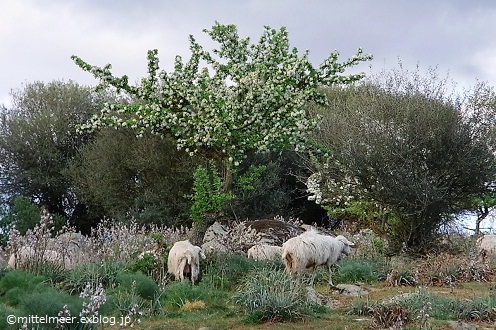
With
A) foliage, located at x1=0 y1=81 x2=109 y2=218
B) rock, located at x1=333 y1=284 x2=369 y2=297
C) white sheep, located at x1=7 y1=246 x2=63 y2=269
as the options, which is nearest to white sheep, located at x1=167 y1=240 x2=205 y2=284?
white sheep, located at x1=7 y1=246 x2=63 y2=269

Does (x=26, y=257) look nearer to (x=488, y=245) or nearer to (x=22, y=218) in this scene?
(x=22, y=218)

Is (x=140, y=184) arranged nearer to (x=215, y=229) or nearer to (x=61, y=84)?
(x=215, y=229)

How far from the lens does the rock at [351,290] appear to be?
29.7ft

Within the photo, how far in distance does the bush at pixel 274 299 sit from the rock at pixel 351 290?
179cm

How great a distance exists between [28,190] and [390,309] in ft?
60.3

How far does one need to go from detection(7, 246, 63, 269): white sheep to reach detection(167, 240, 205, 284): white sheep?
1.77 meters

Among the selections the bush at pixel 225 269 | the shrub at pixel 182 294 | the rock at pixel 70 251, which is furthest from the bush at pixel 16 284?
the bush at pixel 225 269

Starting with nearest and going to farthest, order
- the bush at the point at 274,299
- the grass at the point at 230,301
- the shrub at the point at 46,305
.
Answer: the shrub at the point at 46,305 < the grass at the point at 230,301 < the bush at the point at 274,299

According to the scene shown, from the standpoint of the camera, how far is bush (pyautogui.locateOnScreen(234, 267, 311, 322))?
22.3 feet

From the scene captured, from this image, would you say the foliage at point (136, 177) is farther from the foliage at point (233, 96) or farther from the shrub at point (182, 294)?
the shrub at point (182, 294)

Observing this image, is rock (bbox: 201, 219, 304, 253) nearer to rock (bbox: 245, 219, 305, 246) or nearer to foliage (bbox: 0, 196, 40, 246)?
rock (bbox: 245, 219, 305, 246)

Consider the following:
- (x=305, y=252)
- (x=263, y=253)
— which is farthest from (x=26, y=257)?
(x=263, y=253)

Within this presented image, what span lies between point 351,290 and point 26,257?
506 cm

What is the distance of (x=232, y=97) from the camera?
35.3 ft
